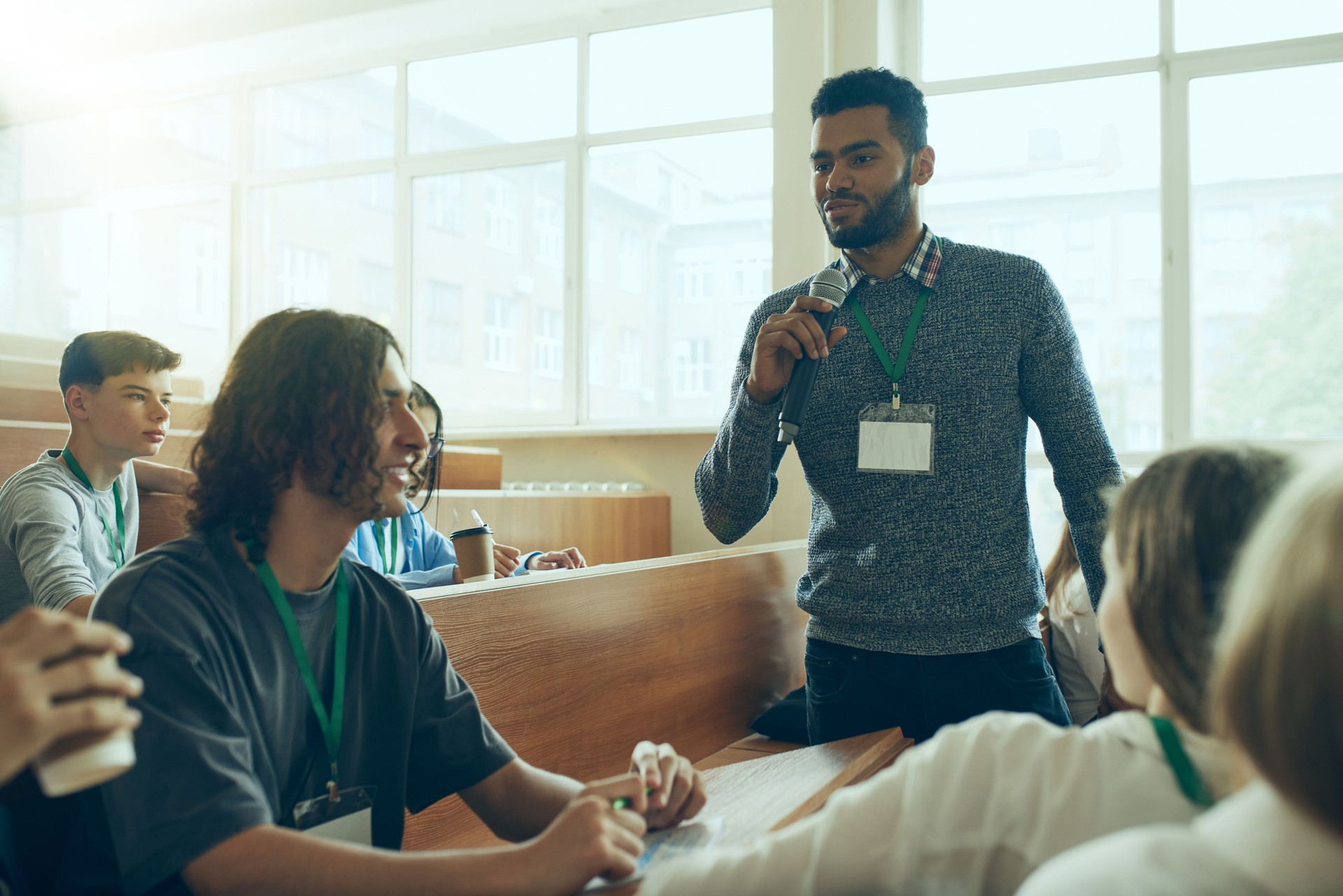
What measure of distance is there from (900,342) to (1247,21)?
3.91 metres

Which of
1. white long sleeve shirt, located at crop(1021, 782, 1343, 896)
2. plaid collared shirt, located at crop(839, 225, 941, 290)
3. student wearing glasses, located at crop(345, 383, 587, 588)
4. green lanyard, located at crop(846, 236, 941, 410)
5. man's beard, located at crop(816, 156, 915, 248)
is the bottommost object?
student wearing glasses, located at crop(345, 383, 587, 588)

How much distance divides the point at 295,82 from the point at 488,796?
661 cm

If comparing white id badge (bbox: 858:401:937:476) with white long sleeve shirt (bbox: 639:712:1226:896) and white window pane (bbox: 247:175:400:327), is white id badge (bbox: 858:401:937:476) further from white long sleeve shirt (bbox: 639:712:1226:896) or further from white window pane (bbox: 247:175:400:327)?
white window pane (bbox: 247:175:400:327)

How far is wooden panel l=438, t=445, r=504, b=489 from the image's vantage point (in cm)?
503

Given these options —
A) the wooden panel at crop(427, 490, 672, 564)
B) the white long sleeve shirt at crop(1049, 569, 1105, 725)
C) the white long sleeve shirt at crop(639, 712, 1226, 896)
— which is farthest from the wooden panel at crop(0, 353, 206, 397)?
the white long sleeve shirt at crop(639, 712, 1226, 896)

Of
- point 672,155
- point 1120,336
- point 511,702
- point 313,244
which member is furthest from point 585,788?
point 313,244

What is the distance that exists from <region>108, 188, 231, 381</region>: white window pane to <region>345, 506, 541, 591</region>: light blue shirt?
15.0ft

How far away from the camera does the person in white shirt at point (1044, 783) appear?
832 millimetres

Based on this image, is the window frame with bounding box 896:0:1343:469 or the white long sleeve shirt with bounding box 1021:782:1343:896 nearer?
the white long sleeve shirt with bounding box 1021:782:1343:896

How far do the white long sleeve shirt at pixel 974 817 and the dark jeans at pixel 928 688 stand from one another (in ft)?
3.15

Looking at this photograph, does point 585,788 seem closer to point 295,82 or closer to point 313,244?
point 313,244

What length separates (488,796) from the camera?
128 centimetres

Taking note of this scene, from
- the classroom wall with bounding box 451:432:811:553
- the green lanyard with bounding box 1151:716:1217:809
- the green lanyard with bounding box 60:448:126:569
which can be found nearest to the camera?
the green lanyard with bounding box 1151:716:1217:809

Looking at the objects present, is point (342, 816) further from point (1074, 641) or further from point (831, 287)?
point (1074, 641)
